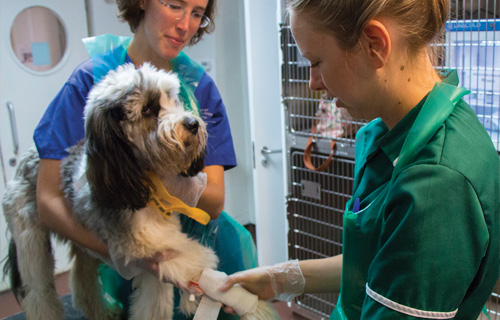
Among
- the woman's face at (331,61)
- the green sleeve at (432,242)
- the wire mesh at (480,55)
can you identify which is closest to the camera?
the green sleeve at (432,242)

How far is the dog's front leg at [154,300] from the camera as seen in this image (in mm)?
1352

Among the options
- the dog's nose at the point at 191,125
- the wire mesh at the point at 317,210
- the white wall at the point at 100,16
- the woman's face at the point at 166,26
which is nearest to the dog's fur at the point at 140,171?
the dog's nose at the point at 191,125

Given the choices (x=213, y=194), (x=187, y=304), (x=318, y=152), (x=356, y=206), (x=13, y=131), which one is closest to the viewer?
(x=356, y=206)

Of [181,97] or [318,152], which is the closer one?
[181,97]

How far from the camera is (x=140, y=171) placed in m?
1.24

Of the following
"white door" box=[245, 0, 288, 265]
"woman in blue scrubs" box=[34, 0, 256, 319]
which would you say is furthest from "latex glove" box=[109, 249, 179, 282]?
"white door" box=[245, 0, 288, 265]

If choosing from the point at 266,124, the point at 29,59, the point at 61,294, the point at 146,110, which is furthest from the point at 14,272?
the point at 29,59

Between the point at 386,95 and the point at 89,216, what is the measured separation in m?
0.91

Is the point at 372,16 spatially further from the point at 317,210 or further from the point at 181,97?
the point at 317,210

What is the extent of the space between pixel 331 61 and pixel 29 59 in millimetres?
2867

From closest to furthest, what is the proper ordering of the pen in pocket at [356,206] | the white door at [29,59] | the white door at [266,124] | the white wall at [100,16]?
the pen in pocket at [356,206] → the white door at [266,124] → the white door at [29,59] → the white wall at [100,16]

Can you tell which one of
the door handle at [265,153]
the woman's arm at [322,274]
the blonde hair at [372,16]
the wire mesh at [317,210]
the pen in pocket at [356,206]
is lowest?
the wire mesh at [317,210]

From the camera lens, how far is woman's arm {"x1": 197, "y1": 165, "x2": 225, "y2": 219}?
1430 mm

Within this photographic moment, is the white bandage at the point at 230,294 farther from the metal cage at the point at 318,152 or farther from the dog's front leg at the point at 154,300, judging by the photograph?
the metal cage at the point at 318,152
